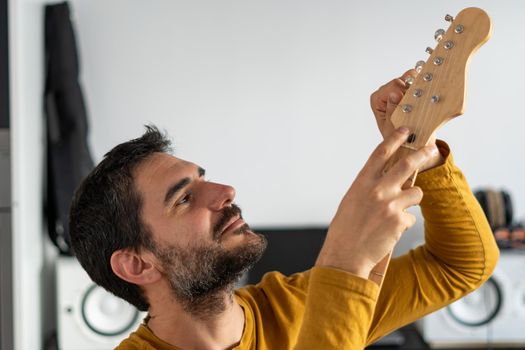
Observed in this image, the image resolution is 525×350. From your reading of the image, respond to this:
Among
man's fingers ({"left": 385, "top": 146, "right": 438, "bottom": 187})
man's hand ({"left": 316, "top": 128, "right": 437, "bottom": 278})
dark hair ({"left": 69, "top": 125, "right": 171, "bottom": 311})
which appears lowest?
dark hair ({"left": 69, "top": 125, "right": 171, "bottom": 311})

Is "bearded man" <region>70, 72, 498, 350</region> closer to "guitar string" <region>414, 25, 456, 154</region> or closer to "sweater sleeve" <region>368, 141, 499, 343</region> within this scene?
"sweater sleeve" <region>368, 141, 499, 343</region>

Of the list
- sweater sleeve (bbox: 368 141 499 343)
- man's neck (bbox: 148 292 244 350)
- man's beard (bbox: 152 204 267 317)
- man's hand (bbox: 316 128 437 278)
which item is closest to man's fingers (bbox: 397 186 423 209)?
man's hand (bbox: 316 128 437 278)

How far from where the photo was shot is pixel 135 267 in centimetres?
139

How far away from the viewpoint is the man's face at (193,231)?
1.28 m

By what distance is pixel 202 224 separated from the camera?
1.31 metres

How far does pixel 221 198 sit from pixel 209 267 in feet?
0.45

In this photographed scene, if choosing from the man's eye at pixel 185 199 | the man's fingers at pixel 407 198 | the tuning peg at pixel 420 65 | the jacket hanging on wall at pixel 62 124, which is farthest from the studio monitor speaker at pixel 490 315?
the man's fingers at pixel 407 198

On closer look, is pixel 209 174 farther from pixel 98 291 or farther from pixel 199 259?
pixel 199 259

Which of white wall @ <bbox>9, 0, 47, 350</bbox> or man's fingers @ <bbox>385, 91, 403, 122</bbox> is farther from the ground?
→ man's fingers @ <bbox>385, 91, 403, 122</bbox>

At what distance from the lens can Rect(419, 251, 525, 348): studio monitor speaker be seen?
10.6ft

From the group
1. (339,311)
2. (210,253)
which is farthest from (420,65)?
(210,253)

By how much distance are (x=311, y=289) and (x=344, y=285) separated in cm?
5

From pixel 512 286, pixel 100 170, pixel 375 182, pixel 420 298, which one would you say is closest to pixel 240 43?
pixel 512 286

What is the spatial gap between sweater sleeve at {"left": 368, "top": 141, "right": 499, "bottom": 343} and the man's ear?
46 cm
